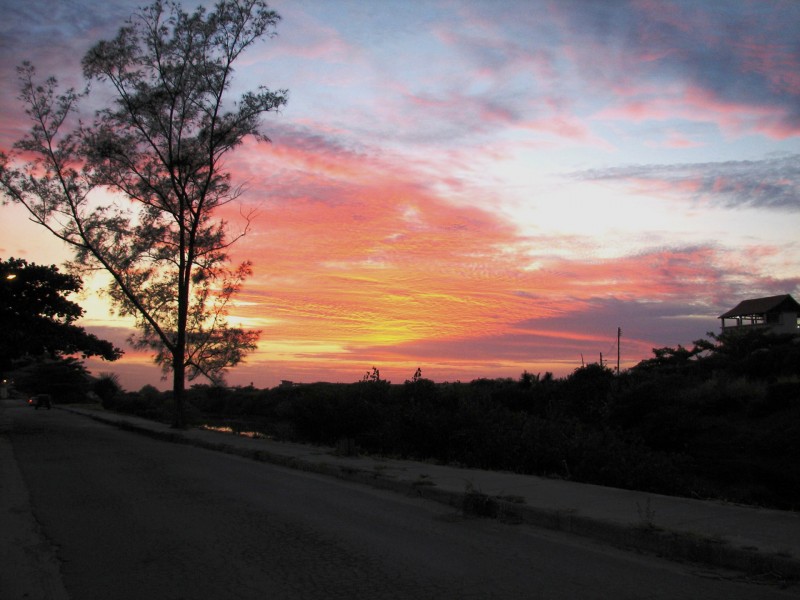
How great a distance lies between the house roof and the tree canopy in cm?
5444

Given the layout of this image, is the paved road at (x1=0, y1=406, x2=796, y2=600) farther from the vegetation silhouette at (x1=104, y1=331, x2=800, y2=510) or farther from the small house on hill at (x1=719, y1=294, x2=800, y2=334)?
the small house on hill at (x1=719, y1=294, x2=800, y2=334)

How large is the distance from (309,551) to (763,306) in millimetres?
61891

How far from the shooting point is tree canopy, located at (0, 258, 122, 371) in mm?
24031

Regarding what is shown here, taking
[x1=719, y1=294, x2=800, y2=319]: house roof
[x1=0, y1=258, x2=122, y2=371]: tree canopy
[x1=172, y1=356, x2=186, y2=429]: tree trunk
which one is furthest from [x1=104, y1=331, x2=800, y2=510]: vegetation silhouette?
[x1=719, y1=294, x2=800, y2=319]: house roof

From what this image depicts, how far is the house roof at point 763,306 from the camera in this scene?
57.6m

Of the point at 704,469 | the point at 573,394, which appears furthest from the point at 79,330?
the point at 704,469

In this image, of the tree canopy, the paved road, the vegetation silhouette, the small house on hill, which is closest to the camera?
the paved road

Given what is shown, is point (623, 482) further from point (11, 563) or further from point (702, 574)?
point (11, 563)

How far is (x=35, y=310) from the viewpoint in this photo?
24672 millimetres

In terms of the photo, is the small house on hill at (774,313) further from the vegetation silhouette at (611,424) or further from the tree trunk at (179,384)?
the tree trunk at (179,384)

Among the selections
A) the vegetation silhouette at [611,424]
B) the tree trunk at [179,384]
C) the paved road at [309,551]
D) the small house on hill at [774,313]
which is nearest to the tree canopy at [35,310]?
the tree trunk at [179,384]

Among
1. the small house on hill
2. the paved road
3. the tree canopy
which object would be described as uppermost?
the small house on hill

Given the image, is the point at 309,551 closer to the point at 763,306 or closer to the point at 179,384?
the point at 179,384

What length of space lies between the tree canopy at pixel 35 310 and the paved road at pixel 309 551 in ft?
50.6
